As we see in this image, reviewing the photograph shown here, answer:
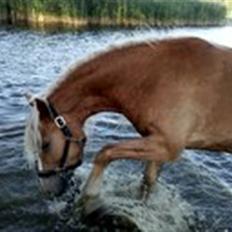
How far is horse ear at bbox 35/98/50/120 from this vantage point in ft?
14.0

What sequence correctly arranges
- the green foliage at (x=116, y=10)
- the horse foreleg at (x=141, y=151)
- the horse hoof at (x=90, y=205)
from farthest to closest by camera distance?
the green foliage at (x=116, y=10)
the horse hoof at (x=90, y=205)
the horse foreleg at (x=141, y=151)

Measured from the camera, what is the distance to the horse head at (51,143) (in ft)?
14.1

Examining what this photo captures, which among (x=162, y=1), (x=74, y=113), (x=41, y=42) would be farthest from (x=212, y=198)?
(x=162, y=1)

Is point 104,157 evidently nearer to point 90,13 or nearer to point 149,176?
point 149,176

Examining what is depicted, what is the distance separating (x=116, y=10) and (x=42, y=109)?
24.3 metres

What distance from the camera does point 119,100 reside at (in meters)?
4.62

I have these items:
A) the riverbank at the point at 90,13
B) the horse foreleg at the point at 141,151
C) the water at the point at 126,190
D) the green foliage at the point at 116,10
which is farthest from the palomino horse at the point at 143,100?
the green foliage at the point at 116,10

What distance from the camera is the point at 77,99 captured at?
177 inches

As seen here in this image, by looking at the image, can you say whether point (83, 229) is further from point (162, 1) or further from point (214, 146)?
point (162, 1)

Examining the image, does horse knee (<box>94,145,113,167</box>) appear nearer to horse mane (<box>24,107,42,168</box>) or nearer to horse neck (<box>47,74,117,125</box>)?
horse neck (<box>47,74,117,125</box>)

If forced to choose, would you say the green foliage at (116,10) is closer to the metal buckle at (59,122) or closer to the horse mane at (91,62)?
the horse mane at (91,62)

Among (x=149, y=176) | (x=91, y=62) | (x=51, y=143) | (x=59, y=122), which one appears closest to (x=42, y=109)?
(x=59, y=122)

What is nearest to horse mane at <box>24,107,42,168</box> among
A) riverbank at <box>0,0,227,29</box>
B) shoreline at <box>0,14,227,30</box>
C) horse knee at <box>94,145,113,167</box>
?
horse knee at <box>94,145,113,167</box>

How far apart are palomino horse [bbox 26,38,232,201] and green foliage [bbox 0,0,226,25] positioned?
2097cm
